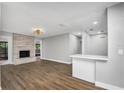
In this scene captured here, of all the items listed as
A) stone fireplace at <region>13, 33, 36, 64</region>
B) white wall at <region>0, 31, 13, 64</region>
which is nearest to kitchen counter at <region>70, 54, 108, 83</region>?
stone fireplace at <region>13, 33, 36, 64</region>

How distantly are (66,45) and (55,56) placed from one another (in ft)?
5.25

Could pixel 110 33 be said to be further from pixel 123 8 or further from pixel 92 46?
pixel 92 46

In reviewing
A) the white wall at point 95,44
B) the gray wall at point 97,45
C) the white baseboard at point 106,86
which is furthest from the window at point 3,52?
the white baseboard at point 106,86

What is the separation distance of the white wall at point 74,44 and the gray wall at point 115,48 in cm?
429

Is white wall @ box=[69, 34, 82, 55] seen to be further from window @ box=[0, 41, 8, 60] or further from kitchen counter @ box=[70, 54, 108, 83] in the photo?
window @ box=[0, 41, 8, 60]

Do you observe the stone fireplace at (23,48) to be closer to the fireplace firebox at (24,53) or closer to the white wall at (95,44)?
the fireplace firebox at (24,53)

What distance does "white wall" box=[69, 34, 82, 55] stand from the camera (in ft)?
22.7

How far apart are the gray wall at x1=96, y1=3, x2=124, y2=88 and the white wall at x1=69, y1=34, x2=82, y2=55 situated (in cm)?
429

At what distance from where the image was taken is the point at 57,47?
7.68 metres

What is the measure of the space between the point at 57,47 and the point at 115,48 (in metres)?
5.53

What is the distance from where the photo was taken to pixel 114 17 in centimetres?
251

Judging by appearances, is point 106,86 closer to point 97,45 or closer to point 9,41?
point 97,45

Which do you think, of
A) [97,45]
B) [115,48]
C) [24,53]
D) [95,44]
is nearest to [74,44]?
[95,44]

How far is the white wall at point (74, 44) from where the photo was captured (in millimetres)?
6922
